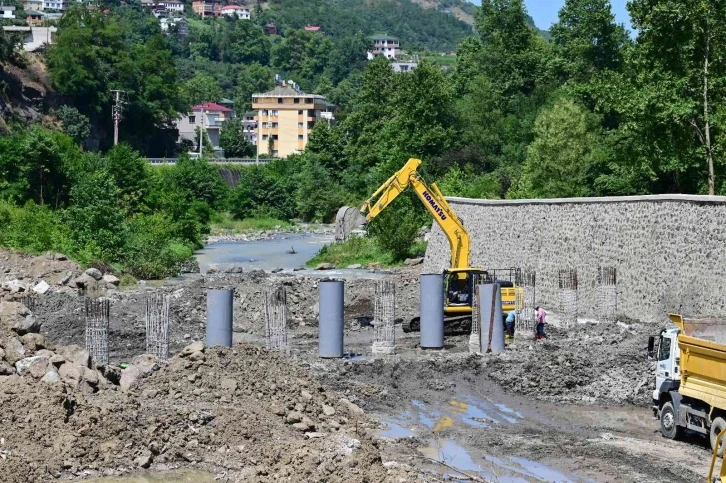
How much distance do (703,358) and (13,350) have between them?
35.3 feet

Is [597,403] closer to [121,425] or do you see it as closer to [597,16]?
[121,425]

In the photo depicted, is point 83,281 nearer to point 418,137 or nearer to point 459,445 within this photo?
point 459,445

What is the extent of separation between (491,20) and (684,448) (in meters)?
70.8

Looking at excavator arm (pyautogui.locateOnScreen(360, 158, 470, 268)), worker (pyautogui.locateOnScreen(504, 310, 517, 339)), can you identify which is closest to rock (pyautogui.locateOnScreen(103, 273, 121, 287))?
excavator arm (pyautogui.locateOnScreen(360, 158, 470, 268))

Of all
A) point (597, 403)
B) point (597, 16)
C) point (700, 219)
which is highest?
point (597, 16)

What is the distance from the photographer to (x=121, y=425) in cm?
1588

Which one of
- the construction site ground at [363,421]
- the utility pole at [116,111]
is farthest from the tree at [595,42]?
the utility pole at [116,111]

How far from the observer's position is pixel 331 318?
24734mm

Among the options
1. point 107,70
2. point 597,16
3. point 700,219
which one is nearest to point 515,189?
point 597,16

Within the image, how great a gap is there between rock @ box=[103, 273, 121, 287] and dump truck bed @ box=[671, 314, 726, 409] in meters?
27.3

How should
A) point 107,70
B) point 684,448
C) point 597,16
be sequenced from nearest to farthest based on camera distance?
1. point 684,448
2. point 597,16
3. point 107,70

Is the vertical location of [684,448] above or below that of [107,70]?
below

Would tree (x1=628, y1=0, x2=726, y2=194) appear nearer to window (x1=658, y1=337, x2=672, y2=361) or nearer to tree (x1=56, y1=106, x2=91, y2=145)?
window (x1=658, y1=337, x2=672, y2=361)

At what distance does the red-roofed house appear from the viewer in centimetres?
15162
